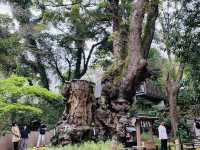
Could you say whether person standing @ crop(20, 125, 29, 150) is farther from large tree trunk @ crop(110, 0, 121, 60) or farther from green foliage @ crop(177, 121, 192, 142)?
Result: green foliage @ crop(177, 121, 192, 142)

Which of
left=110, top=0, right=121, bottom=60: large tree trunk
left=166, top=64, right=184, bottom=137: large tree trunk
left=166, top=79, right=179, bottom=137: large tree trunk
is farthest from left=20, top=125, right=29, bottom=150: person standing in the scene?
left=166, top=64, right=184, bottom=137: large tree trunk

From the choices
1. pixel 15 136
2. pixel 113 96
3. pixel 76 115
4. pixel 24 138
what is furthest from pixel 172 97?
pixel 15 136

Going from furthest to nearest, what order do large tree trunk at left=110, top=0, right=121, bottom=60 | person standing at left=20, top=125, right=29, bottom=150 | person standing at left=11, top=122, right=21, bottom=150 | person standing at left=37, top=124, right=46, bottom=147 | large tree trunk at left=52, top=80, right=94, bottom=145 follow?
person standing at left=37, top=124, right=46, bottom=147, large tree trunk at left=110, top=0, right=121, bottom=60, person standing at left=20, top=125, right=29, bottom=150, person standing at left=11, top=122, right=21, bottom=150, large tree trunk at left=52, top=80, right=94, bottom=145

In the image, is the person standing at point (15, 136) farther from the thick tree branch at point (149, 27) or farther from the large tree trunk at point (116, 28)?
the thick tree branch at point (149, 27)

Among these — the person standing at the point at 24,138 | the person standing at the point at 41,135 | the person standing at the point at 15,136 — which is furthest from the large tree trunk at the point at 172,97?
the person standing at the point at 15,136

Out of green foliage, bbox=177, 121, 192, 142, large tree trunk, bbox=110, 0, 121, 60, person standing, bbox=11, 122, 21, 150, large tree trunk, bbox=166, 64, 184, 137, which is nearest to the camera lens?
person standing, bbox=11, 122, 21, 150

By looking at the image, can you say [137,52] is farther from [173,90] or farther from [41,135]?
[41,135]

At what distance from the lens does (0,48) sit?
27562 millimetres

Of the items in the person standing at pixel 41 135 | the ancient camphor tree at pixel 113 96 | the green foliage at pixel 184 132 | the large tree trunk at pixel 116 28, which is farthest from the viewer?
the green foliage at pixel 184 132

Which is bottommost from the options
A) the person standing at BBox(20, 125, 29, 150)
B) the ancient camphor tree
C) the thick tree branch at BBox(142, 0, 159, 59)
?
the person standing at BBox(20, 125, 29, 150)

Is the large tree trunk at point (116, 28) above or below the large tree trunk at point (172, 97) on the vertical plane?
above

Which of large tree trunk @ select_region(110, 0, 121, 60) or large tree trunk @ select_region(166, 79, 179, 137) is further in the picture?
large tree trunk @ select_region(166, 79, 179, 137)

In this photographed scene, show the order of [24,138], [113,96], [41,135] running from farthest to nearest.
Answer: [41,135] < [24,138] < [113,96]

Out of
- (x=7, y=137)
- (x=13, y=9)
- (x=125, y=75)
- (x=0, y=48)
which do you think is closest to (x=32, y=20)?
(x=13, y=9)
